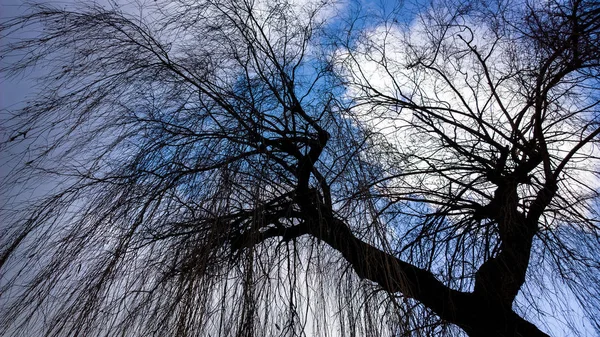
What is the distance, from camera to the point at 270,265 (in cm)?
164

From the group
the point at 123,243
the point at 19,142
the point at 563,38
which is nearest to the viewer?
the point at 123,243

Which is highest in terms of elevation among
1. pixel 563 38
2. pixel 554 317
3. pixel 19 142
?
pixel 563 38

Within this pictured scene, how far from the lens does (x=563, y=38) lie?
8.28ft

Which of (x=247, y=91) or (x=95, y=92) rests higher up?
(x=247, y=91)

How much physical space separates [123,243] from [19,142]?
2.05ft

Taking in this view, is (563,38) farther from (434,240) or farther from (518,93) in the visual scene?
(434,240)

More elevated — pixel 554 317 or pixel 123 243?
pixel 554 317

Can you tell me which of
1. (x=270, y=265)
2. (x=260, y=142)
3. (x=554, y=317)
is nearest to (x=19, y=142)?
(x=260, y=142)

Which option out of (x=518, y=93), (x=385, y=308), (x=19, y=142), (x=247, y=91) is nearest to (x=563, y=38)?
(x=518, y=93)

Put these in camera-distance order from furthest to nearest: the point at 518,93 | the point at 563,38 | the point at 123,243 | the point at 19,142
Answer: the point at 518,93 → the point at 563,38 → the point at 19,142 → the point at 123,243

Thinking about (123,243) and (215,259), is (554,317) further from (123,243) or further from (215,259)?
(123,243)

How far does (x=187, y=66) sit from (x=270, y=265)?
1.02 m

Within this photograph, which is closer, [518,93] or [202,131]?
[202,131]

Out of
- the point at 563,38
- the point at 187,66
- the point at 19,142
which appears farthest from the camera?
the point at 563,38
